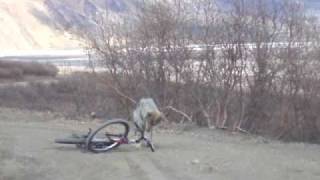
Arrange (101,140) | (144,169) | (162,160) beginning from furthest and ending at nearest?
(101,140) → (162,160) → (144,169)

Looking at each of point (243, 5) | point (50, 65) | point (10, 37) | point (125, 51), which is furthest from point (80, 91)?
point (10, 37)

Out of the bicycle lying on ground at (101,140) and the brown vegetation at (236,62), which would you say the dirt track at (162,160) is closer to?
the bicycle lying on ground at (101,140)

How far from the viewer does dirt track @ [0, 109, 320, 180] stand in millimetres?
10109

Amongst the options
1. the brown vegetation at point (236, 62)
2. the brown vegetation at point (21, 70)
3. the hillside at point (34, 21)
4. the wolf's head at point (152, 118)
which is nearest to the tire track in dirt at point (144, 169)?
the wolf's head at point (152, 118)

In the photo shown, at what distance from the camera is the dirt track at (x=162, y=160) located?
1011 cm

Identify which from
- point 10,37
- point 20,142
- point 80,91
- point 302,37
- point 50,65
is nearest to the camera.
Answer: point 20,142

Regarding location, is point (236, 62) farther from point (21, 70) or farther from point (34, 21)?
point (34, 21)

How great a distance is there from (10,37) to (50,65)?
5072 centimetres

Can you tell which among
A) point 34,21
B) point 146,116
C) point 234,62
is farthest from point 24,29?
point 146,116

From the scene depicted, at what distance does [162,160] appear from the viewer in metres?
11.0

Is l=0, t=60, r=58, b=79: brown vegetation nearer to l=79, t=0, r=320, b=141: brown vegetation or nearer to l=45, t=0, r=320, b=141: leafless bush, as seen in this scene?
l=45, t=0, r=320, b=141: leafless bush

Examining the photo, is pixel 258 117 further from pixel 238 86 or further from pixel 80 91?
pixel 80 91

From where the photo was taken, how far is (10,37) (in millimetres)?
91625

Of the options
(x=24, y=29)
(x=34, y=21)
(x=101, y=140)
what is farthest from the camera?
(x=34, y=21)
